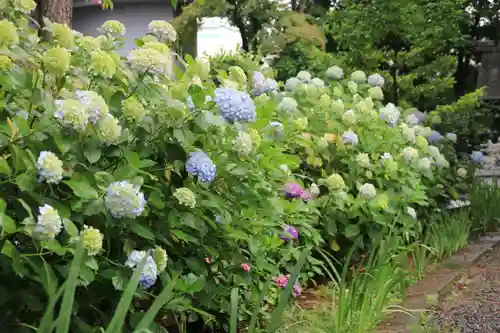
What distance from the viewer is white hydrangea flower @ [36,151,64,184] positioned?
1.83 metres

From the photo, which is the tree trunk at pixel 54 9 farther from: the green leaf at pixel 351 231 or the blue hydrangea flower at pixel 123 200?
the blue hydrangea flower at pixel 123 200

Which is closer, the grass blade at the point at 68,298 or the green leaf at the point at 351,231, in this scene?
the grass blade at the point at 68,298

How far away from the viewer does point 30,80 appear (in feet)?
6.63

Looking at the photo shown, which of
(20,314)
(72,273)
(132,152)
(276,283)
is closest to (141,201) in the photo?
(132,152)

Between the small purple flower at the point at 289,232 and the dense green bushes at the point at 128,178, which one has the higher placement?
the dense green bushes at the point at 128,178

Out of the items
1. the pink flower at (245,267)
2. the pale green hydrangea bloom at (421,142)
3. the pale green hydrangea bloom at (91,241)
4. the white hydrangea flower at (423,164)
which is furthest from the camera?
the pale green hydrangea bloom at (421,142)

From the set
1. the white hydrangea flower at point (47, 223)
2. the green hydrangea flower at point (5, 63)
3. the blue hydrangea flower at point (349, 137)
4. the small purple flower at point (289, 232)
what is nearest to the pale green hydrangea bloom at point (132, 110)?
the green hydrangea flower at point (5, 63)

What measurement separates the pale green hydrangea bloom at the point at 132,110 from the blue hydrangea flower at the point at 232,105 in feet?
0.89

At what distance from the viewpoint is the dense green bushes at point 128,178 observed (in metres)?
1.91

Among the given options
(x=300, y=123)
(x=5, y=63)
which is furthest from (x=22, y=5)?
(x=300, y=123)

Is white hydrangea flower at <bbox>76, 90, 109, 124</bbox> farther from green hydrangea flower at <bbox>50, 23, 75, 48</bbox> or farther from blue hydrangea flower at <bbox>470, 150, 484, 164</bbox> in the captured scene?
blue hydrangea flower at <bbox>470, 150, 484, 164</bbox>

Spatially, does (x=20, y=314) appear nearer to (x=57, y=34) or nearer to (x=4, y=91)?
(x=4, y=91)

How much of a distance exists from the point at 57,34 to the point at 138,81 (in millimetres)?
306

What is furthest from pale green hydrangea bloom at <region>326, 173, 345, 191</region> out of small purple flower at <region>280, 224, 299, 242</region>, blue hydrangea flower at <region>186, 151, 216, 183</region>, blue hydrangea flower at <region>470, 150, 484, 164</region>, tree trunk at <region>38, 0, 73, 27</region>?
blue hydrangea flower at <region>470, 150, 484, 164</region>
